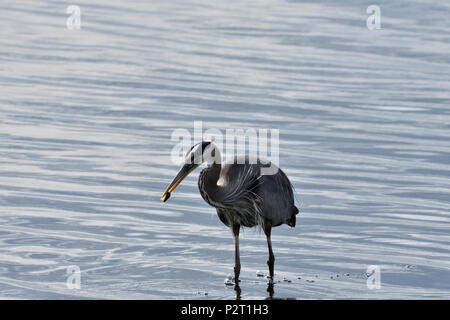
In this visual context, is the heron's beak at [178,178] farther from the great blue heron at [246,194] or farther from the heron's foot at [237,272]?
the heron's foot at [237,272]

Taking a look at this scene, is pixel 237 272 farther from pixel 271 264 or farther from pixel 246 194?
pixel 246 194

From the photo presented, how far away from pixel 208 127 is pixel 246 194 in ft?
16.5

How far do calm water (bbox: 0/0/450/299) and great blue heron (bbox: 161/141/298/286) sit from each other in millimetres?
423

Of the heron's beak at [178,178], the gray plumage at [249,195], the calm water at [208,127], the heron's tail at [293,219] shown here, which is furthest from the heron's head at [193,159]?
the heron's tail at [293,219]

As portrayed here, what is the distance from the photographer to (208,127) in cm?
1638

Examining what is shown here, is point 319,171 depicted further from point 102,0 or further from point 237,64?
point 102,0

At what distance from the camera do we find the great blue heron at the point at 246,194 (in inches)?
440

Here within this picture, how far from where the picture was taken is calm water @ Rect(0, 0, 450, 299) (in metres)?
11.3

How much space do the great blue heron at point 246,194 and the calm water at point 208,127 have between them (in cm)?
42

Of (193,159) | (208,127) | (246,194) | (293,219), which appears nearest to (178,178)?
(193,159)

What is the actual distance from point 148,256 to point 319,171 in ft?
12.3

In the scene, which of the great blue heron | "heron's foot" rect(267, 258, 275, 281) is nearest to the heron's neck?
the great blue heron

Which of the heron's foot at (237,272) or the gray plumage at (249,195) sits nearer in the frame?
the heron's foot at (237,272)

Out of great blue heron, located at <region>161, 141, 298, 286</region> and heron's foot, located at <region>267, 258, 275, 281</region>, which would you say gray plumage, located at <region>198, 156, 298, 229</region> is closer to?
great blue heron, located at <region>161, 141, 298, 286</region>
